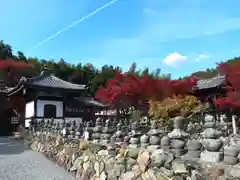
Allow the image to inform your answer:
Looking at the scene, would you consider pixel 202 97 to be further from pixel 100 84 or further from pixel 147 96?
pixel 100 84

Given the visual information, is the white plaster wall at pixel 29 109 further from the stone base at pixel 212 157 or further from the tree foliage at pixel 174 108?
the stone base at pixel 212 157

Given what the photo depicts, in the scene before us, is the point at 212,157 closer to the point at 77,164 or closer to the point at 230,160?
the point at 230,160

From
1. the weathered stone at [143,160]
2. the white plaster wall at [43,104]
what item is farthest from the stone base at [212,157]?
the white plaster wall at [43,104]

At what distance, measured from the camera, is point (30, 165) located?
10305 millimetres

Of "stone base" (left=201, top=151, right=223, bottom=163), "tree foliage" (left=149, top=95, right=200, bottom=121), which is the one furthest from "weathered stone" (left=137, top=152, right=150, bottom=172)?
"tree foliage" (left=149, top=95, right=200, bottom=121)

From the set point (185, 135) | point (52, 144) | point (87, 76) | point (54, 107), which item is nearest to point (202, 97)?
point (54, 107)

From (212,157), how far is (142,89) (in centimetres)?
1637

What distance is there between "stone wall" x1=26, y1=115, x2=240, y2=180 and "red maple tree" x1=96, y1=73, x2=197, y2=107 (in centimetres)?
1017

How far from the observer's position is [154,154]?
4734 millimetres

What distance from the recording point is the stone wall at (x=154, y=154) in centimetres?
360

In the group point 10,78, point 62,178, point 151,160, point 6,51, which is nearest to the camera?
point 151,160

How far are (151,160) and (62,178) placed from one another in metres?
4.09

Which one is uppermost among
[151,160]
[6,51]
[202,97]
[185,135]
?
[6,51]

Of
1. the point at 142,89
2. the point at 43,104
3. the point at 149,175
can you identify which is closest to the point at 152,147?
the point at 149,175
